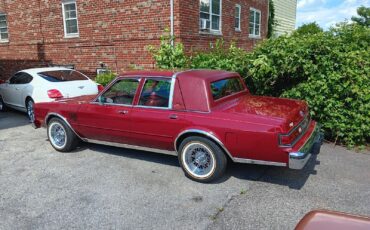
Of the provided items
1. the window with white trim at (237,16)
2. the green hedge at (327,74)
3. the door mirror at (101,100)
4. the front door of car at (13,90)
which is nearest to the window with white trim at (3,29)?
the front door of car at (13,90)

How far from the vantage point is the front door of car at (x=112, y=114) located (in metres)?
4.93

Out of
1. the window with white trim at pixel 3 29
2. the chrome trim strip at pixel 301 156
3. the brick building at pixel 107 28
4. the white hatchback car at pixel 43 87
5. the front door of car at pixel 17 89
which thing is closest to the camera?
the chrome trim strip at pixel 301 156

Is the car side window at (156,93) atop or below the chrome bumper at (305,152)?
atop

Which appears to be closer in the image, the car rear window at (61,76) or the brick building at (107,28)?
the car rear window at (61,76)

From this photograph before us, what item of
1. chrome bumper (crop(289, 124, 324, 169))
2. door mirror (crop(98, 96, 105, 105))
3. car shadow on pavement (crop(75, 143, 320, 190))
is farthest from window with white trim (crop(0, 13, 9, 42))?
chrome bumper (crop(289, 124, 324, 169))

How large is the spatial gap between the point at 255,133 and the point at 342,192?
4.63ft

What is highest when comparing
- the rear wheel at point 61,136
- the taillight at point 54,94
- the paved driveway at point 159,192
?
the taillight at point 54,94

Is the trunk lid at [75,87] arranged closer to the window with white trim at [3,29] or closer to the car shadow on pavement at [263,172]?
the car shadow on pavement at [263,172]

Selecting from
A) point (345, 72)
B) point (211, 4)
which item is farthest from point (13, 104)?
point (345, 72)

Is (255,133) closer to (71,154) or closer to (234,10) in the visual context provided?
(71,154)

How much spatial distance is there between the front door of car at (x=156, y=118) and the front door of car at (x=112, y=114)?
17cm

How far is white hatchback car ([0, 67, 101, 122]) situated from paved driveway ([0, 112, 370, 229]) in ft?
8.10

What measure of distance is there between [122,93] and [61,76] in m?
4.06

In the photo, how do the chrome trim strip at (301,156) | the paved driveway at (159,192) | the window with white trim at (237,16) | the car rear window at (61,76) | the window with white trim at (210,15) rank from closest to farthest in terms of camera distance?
the paved driveway at (159,192)
the chrome trim strip at (301,156)
the car rear window at (61,76)
the window with white trim at (210,15)
the window with white trim at (237,16)
